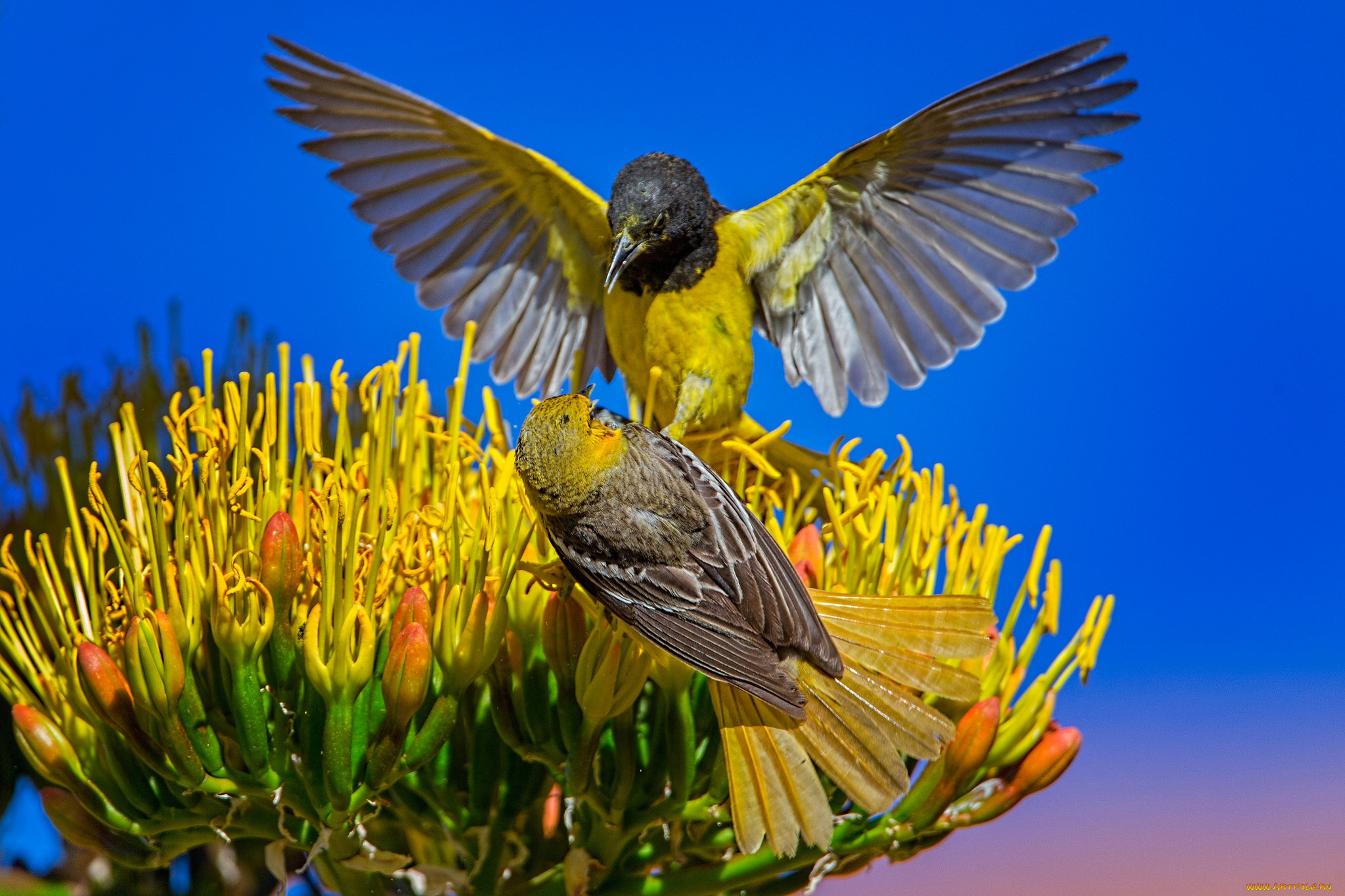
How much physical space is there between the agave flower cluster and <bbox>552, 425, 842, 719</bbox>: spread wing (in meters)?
0.09

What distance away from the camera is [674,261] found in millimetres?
3086

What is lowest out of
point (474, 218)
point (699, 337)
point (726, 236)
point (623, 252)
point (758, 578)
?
point (758, 578)

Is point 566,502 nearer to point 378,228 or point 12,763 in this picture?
point 378,228

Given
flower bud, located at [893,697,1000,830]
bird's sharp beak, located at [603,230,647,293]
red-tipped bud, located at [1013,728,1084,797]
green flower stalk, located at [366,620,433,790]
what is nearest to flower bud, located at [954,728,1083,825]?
red-tipped bud, located at [1013,728,1084,797]

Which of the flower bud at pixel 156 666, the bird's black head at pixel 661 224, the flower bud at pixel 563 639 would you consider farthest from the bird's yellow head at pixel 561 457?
the flower bud at pixel 156 666

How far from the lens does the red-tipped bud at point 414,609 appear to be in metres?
2.07

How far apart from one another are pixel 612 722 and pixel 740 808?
1.08 feet

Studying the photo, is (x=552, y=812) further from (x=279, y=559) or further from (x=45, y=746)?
(x=45, y=746)

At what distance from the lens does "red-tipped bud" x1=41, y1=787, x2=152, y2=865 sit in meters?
2.36

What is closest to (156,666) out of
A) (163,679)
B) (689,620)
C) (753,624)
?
(163,679)

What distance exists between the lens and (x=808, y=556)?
254 cm

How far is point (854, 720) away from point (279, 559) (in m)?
1.19

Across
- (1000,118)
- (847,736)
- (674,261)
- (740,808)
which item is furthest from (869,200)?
(740,808)

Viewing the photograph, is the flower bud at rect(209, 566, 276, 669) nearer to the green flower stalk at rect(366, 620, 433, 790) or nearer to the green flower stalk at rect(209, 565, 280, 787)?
the green flower stalk at rect(209, 565, 280, 787)
